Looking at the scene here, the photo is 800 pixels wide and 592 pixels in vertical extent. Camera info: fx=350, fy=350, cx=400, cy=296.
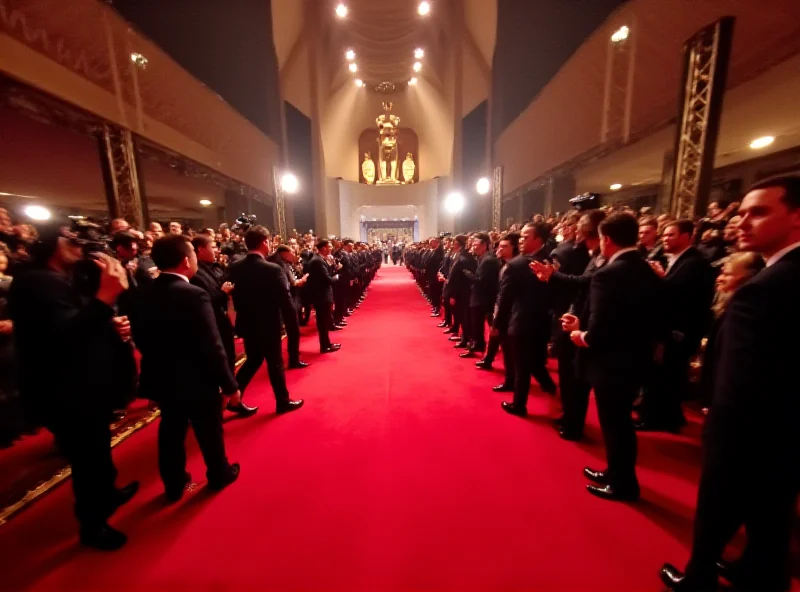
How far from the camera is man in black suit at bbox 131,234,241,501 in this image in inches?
76.8

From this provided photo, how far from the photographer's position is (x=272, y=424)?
A: 320 cm

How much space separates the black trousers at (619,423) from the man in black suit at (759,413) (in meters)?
0.60

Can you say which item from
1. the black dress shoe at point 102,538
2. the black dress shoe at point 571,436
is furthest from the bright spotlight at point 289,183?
the black dress shoe at point 571,436

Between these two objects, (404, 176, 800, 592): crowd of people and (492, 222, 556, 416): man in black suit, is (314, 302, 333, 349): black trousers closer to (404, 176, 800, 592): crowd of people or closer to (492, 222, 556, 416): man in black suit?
(404, 176, 800, 592): crowd of people

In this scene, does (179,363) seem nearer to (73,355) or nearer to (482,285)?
(73,355)

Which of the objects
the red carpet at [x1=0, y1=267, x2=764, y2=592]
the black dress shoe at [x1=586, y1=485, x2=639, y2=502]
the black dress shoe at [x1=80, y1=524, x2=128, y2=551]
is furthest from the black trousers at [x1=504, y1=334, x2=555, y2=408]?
the black dress shoe at [x1=80, y1=524, x2=128, y2=551]

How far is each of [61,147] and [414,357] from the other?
26.7ft

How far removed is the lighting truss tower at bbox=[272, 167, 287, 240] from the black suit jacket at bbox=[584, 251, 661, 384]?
48.6ft

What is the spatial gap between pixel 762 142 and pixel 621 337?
575 centimetres

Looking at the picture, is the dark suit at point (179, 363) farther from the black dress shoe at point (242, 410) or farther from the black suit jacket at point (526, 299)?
the black suit jacket at point (526, 299)

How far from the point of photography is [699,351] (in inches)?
136

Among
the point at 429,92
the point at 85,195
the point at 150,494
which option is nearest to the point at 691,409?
the point at 150,494

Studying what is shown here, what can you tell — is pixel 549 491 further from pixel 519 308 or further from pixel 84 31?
pixel 84 31

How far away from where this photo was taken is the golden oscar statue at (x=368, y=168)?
83.4 feet
